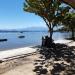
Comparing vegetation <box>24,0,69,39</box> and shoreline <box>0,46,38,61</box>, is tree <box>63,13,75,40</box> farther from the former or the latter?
shoreline <box>0,46,38,61</box>

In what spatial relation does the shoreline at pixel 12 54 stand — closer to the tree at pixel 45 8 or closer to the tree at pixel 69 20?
the tree at pixel 45 8

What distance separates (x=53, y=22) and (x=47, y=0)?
4.12m

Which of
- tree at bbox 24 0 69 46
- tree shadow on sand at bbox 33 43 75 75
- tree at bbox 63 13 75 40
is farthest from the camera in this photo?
tree at bbox 63 13 75 40

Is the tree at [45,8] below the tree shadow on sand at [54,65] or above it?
above

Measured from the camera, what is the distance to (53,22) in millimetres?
26547

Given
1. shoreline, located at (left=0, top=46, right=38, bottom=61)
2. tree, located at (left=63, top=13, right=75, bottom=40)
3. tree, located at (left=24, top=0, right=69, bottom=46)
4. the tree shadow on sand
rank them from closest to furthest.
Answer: the tree shadow on sand, shoreline, located at (left=0, top=46, right=38, bottom=61), tree, located at (left=24, top=0, right=69, bottom=46), tree, located at (left=63, top=13, right=75, bottom=40)

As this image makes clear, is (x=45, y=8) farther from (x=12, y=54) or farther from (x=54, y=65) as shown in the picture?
(x=54, y=65)

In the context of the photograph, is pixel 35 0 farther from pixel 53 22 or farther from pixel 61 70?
pixel 61 70

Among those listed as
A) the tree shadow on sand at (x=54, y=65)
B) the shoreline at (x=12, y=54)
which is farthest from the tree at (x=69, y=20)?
the tree shadow on sand at (x=54, y=65)

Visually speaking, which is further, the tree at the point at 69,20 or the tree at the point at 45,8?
the tree at the point at 69,20

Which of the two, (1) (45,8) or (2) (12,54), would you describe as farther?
(1) (45,8)

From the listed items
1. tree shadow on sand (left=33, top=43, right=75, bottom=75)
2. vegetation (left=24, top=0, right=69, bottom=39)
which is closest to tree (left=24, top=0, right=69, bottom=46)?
vegetation (left=24, top=0, right=69, bottom=39)

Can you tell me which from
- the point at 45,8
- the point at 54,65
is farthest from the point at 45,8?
the point at 54,65

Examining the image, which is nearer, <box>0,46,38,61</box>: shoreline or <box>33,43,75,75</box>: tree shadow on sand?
<box>33,43,75,75</box>: tree shadow on sand
